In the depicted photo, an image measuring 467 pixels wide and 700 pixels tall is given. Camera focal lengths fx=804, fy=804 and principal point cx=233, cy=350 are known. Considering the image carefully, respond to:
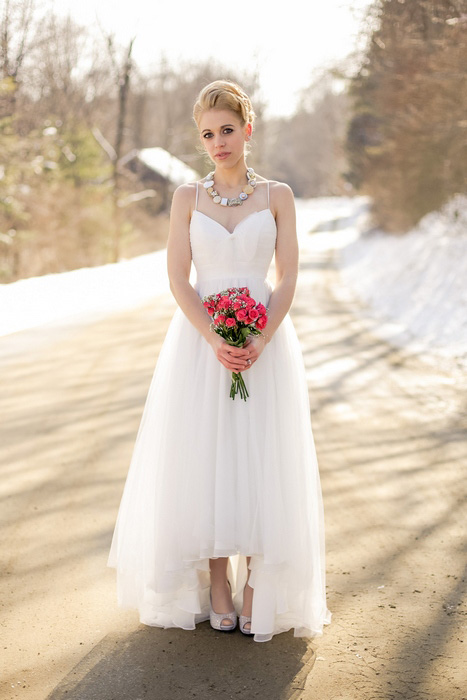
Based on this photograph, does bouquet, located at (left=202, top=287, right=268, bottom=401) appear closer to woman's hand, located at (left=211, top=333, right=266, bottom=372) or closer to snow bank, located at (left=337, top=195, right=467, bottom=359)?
woman's hand, located at (left=211, top=333, right=266, bottom=372)

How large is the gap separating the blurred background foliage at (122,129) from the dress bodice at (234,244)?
6.96m

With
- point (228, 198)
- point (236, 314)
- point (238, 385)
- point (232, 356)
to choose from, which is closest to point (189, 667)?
point (238, 385)

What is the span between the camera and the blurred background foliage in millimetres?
17375

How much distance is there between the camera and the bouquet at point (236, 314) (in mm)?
3180

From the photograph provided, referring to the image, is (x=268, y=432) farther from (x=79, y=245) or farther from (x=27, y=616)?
(x=79, y=245)

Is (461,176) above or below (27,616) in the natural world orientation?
above

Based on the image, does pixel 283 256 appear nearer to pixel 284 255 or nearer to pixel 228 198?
pixel 284 255

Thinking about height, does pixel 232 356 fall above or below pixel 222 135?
below

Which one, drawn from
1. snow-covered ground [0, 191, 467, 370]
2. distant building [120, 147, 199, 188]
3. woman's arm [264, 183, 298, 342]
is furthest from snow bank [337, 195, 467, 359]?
distant building [120, 147, 199, 188]

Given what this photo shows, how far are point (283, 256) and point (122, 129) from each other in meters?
26.4

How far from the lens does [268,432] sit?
334 centimetres

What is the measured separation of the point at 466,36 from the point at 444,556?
1133 cm

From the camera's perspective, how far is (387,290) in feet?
54.0

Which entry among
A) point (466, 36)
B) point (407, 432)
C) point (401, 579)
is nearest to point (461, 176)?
point (466, 36)
